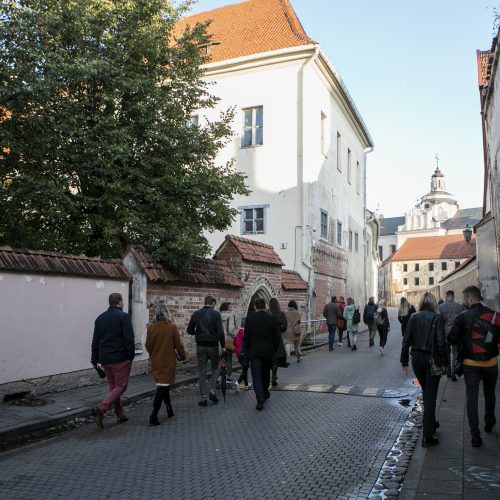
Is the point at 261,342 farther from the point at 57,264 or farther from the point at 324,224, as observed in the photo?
the point at 324,224

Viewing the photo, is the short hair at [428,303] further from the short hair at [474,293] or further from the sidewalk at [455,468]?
the sidewalk at [455,468]

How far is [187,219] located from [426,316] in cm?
824

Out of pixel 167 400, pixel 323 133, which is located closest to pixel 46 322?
pixel 167 400

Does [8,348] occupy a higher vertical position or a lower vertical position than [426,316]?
lower

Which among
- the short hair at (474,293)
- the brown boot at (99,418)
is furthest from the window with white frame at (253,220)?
the short hair at (474,293)

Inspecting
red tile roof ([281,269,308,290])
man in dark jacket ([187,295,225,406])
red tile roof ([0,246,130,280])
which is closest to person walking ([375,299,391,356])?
red tile roof ([281,269,308,290])

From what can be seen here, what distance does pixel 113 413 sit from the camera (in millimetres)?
8242

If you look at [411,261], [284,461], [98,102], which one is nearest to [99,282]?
[98,102]

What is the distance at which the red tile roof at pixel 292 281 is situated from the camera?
19.2m

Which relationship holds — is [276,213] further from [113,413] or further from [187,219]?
[113,413]

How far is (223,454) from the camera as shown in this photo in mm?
5898

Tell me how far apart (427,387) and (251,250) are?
32.9 feet

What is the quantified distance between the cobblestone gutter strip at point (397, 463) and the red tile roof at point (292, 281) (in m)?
A: 11.5

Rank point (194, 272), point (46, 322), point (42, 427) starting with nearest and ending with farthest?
point (42, 427), point (46, 322), point (194, 272)
